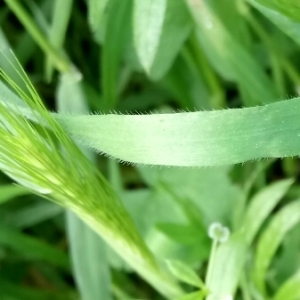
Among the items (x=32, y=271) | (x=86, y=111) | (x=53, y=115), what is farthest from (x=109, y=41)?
(x=32, y=271)

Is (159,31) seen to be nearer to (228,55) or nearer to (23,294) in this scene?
(228,55)

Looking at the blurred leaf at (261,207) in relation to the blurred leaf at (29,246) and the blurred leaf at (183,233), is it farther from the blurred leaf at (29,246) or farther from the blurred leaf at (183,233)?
the blurred leaf at (29,246)

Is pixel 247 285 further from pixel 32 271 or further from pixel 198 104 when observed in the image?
pixel 32 271

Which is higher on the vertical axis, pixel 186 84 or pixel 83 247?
pixel 186 84

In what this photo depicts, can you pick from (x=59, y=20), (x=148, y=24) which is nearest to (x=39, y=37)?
(x=59, y=20)

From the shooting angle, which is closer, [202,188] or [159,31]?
[159,31]

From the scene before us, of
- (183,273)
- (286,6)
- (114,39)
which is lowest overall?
(183,273)

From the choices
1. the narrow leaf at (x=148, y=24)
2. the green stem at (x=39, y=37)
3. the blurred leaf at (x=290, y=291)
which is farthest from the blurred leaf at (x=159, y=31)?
the blurred leaf at (x=290, y=291)

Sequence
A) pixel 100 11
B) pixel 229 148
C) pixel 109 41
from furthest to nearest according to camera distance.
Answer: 1. pixel 109 41
2. pixel 100 11
3. pixel 229 148
